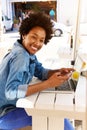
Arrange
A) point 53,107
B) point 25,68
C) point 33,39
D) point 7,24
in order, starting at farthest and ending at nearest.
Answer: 1. point 7,24
2. point 33,39
3. point 25,68
4. point 53,107

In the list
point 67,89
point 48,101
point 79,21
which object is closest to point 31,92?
point 48,101

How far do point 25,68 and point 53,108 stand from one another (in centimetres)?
25

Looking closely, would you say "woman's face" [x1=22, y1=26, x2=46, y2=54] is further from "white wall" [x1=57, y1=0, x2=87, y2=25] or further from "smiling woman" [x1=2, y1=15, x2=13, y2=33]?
"smiling woman" [x1=2, y1=15, x2=13, y2=33]

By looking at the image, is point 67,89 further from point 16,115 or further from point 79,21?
point 79,21

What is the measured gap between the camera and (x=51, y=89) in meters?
1.12

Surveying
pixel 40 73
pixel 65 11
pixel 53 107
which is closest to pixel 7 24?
pixel 65 11

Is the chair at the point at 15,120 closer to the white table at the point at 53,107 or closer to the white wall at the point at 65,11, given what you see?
the white table at the point at 53,107

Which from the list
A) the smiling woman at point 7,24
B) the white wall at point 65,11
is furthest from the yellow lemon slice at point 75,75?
the smiling woman at point 7,24

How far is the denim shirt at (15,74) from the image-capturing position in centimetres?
101

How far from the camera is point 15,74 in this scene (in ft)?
3.34

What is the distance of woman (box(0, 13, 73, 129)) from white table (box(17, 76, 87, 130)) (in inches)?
1.9

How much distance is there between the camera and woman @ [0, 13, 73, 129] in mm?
1019

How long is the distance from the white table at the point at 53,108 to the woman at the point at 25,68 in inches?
1.9

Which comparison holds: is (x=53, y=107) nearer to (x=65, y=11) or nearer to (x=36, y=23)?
(x=36, y=23)
